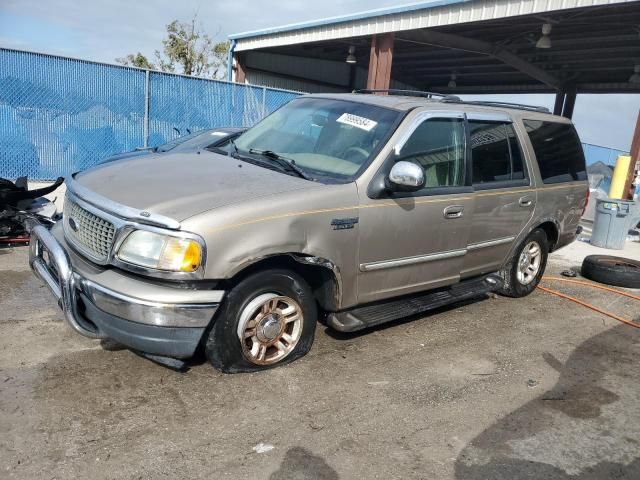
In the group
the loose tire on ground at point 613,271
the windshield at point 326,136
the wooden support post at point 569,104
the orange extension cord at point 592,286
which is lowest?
the orange extension cord at point 592,286

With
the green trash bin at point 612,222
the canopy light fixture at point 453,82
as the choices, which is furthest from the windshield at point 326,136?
the canopy light fixture at point 453,82

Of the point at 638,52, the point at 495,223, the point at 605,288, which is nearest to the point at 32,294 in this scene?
the point at 495,223

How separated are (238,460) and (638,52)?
17.7 m

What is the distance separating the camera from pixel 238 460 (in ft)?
9.16

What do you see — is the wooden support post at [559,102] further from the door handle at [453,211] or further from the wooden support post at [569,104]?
the door handle at [453,211]

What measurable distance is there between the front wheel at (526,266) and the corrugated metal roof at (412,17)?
519 centimetres

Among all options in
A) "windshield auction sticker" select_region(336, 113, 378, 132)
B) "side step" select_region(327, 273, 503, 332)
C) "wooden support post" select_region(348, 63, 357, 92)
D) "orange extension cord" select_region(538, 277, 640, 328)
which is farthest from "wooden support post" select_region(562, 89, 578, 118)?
"windshield auction sticker" select_region(336, 113, 378, 132)

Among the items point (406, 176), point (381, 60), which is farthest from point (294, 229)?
point (381, 60)

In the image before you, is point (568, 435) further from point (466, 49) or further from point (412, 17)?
point (466, 49)

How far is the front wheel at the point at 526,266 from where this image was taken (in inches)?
229

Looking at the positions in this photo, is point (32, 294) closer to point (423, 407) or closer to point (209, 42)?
point (423, 407)

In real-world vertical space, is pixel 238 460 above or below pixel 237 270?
below

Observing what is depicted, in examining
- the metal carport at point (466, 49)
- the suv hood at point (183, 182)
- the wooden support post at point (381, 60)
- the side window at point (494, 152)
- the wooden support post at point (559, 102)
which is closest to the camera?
the suv hood at point (183, 182)

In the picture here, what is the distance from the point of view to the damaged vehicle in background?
3.11 meters
